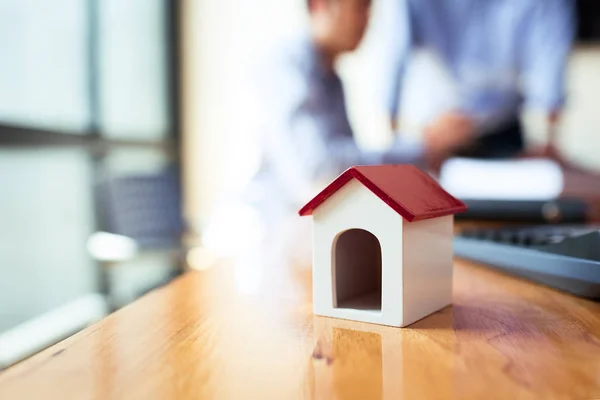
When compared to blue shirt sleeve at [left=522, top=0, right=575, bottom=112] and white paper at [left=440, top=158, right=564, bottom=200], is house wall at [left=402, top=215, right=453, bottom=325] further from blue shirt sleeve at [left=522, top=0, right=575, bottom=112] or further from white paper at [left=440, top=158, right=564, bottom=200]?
blue shirt sleeve at [left=522, top=0, right=575, bottom=112]

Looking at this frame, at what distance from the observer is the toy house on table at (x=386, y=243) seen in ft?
1.98

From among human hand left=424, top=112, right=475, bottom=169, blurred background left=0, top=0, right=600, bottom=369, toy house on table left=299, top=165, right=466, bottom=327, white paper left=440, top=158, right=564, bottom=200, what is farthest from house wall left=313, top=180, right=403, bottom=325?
human hand left=424, top=112, right=475, bottom=169

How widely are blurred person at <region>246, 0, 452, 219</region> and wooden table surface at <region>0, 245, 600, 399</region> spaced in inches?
69.0

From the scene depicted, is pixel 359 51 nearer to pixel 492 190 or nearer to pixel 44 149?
pixel 492 190

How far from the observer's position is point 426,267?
65cm

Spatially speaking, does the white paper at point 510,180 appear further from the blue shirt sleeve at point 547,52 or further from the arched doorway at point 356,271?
the arched doorway at point 356,271

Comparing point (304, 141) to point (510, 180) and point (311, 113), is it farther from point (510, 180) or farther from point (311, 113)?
point (510, 180)

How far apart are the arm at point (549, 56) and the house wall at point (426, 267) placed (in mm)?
1662

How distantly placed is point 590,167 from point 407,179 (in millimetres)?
1719

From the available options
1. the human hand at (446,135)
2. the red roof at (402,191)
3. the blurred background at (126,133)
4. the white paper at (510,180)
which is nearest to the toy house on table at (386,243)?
the red roof at (402,191)

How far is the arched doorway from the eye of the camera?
663mm

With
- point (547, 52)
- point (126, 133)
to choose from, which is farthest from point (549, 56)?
point (126, 133)

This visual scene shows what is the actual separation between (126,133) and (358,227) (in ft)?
6.41

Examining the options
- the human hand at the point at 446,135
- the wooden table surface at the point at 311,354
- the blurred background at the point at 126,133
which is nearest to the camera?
the wooden table surface at the point at 311,354
